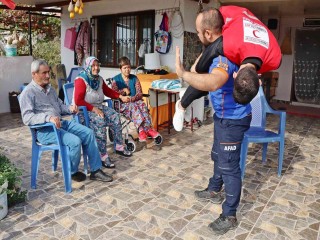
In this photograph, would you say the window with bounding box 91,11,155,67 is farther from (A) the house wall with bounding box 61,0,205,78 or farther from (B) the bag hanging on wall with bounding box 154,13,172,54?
(B) the bag hanging on wall with bounding box 154,13,172,54

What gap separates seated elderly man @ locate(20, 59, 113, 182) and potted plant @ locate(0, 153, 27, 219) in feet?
1.23

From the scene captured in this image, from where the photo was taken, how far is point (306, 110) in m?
7.02

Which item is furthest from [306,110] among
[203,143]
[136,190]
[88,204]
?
[88,204]

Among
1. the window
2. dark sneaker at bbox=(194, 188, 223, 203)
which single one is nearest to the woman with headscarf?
dark sneaker at bbox=(194, 188, 223, 203)

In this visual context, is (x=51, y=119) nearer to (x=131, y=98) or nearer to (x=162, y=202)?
(x=162, y=202)

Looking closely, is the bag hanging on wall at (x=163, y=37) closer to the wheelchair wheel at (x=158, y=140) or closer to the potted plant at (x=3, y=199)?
the wheelchair wheel at (x=158, y=140)

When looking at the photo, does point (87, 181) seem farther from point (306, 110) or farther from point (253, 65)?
point (306, 110)

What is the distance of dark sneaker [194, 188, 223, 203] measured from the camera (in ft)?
8.60

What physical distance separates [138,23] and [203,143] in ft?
9.41

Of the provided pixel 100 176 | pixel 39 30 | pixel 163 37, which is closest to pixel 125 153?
pixel 100 176

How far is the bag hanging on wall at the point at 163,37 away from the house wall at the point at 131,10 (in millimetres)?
97

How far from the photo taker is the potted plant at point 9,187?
229cm

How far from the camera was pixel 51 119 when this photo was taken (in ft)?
8.57

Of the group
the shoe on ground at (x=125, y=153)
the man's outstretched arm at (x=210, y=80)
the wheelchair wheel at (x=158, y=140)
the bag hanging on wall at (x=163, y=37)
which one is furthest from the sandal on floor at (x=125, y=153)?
the bag hanging on wall at (x=163, y=37)
